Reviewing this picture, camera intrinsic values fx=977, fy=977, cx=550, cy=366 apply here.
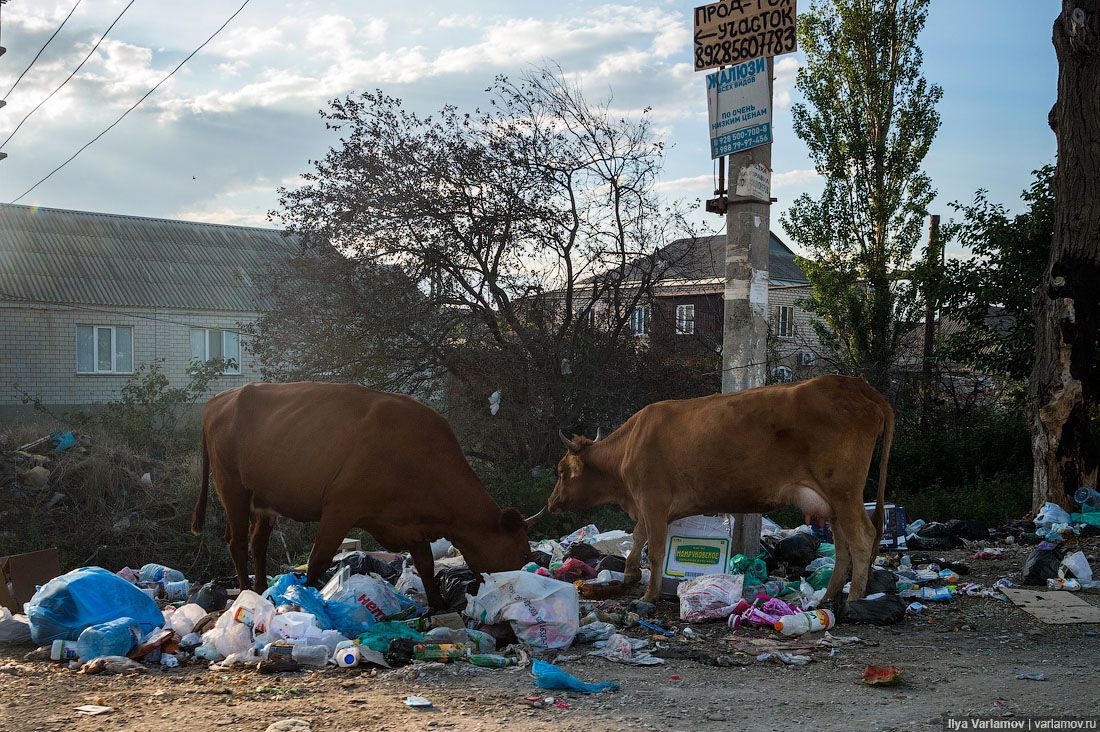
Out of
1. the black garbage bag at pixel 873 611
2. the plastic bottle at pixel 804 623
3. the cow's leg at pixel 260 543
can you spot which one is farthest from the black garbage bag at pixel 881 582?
the cow's leg at pixel 260 543

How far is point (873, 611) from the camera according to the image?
6.71 meters

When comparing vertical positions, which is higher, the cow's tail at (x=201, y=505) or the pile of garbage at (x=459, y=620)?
the cow's tail at (x=201, y=505)

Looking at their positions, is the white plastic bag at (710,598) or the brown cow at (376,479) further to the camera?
→ the brown cow at (376,479)

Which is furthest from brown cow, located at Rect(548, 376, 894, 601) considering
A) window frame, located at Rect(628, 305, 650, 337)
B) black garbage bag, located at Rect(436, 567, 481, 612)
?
window frame, located at Rect(628, 305, 650, 337)

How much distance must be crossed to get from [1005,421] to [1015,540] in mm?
5746

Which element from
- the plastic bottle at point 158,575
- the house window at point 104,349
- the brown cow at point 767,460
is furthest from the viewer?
the house window at point 104,349

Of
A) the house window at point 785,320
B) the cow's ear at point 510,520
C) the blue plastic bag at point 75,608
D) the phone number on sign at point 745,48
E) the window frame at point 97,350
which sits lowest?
the blue plastic bag at point 75,608

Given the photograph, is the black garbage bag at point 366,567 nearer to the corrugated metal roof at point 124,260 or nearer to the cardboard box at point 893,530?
the cardboard box at point 893,530

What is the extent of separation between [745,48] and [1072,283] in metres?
5.15

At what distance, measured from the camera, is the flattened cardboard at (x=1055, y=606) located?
264 inches

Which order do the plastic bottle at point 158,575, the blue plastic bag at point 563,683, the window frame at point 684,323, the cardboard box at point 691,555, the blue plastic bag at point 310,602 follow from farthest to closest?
1. the window frame at point 684,323
2. the plastic bottle at point 158,575
3. the cardboard box at point 691,555
4. the blue plastic bag at point 310,602
5. the blue plastic bag at point 563,683

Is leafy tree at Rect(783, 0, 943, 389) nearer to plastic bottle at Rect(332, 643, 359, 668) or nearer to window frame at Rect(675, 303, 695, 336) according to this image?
window frame at Rect(675, 303, 695, 336)

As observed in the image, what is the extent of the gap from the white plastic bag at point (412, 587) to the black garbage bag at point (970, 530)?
18.3 feet

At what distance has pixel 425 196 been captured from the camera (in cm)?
1429
